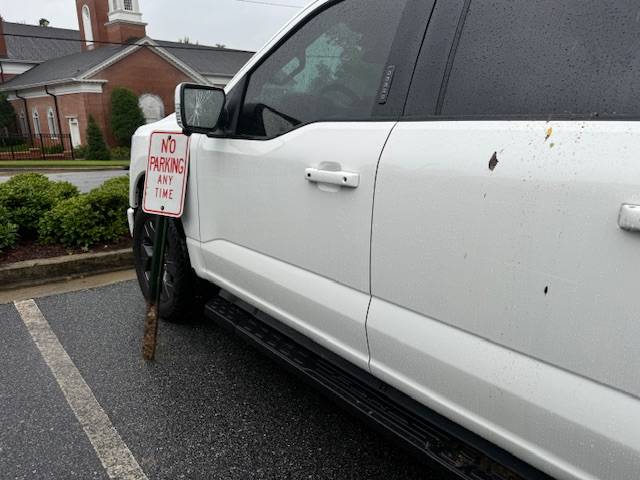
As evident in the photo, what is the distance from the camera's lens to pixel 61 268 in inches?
178

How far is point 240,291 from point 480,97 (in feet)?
4.96

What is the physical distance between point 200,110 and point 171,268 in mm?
1179

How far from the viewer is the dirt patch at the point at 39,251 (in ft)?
15.0

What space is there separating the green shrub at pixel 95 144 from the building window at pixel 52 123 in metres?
6.19

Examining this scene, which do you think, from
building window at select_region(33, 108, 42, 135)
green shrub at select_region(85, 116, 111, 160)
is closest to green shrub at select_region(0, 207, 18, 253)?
green shrub at select_region(85, 116, 111, 160)

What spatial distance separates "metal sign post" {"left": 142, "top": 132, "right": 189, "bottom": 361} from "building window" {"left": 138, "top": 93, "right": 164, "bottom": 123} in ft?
107

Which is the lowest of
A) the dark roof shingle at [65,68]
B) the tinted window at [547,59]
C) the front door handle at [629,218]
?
the front door handle at [629,218]

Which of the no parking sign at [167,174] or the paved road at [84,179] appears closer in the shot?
the no parking sign at [167,174]

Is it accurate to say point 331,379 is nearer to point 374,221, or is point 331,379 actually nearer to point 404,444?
point 404,444

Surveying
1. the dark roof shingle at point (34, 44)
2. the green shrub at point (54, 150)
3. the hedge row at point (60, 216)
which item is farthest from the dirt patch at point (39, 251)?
the dark roof shingle at point (34, 44)

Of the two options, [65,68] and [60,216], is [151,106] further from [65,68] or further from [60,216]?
[60,216]

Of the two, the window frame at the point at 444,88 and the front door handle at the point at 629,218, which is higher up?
the window frame at the point at 444,88

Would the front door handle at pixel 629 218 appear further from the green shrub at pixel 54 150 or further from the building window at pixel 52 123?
the building window at pixel 52 123

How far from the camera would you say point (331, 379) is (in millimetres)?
2062
